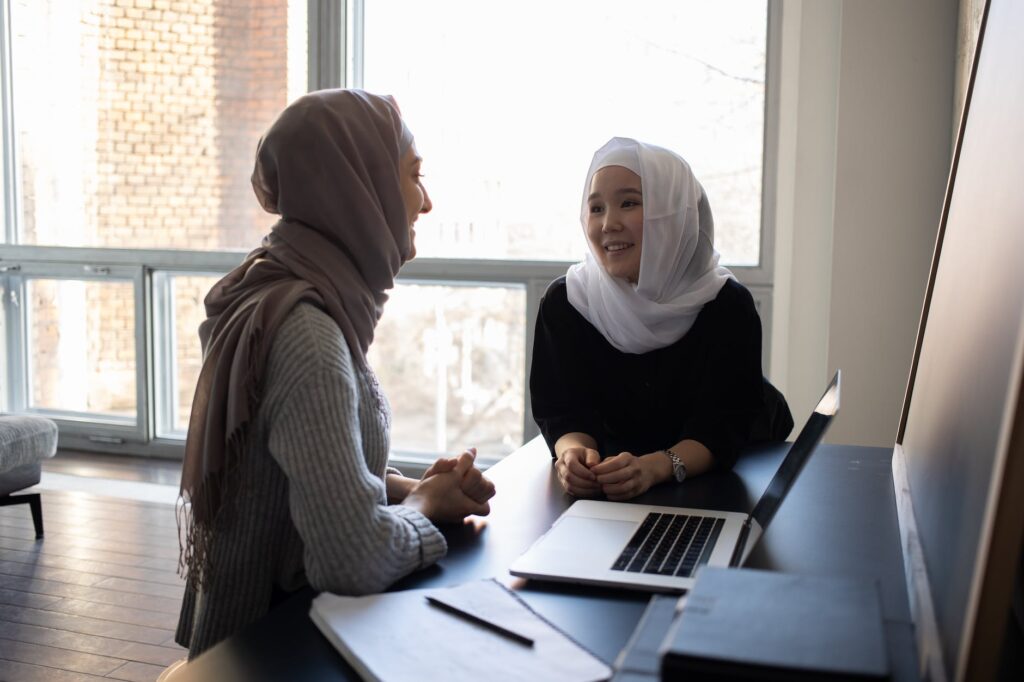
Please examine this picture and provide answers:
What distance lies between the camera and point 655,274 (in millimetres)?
2061

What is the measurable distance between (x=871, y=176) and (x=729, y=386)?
6.67 ft

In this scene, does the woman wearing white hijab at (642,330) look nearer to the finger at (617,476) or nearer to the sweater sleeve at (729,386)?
the sweater sleeve at (729,386)

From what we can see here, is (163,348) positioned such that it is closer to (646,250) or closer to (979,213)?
(646,250)

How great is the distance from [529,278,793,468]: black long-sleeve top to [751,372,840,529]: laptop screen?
611mm

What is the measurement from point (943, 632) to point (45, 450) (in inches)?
149

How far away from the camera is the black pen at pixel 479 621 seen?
36.8 inches

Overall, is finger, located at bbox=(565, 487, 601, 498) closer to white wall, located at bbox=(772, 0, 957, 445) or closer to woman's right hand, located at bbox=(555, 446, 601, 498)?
woman's right hand, located at bbox=(555, 446, 601, 498)

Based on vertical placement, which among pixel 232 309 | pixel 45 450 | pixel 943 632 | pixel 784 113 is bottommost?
pixel 45 450

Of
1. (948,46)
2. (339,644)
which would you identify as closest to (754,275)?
(948,46)

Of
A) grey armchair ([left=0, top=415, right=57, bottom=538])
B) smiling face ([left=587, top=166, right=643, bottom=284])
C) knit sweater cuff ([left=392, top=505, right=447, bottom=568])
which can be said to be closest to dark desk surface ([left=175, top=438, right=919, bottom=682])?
knit sweater cuff ([left=392, top=505, right=447, bottom=568])

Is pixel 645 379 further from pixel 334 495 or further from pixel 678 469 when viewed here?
pixel 334 495

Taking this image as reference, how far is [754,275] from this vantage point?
4164 mm

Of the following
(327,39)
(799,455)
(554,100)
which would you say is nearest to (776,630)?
(799,455)

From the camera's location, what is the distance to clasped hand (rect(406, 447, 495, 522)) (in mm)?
1372
